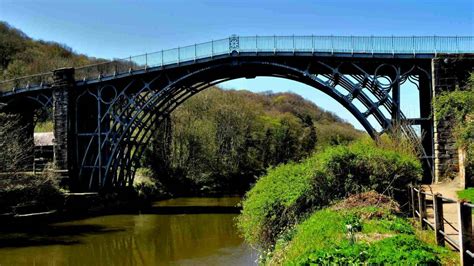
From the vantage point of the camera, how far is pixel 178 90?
34969mm

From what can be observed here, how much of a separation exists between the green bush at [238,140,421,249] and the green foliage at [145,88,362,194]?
101 feet

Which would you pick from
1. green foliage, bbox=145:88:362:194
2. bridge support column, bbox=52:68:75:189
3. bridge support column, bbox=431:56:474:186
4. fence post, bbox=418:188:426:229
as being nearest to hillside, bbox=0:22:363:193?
green foliage, bbox=145:88:362:194

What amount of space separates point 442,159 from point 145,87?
19577 millimetres

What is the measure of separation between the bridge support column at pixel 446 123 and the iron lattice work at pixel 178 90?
1.04 m

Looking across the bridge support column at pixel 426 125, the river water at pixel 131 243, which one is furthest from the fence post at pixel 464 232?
the bridge support column at pixel 426 125

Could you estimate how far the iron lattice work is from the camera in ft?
88.8

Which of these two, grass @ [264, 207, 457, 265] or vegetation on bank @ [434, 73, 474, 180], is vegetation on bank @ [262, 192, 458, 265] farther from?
vegetation on bank @ [434, 73, 474, 180]

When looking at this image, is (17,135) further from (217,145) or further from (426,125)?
(217,145)

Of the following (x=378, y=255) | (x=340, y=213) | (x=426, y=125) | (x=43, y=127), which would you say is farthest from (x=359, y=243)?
(x=43, y=127)

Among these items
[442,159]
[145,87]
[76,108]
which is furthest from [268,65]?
[76,108]

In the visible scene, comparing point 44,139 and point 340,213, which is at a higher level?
point 44,139

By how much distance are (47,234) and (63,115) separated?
12.8 meters

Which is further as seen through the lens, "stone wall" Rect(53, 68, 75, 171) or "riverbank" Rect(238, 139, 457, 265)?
"stone wall" Rect(53, 68, 75, 171)

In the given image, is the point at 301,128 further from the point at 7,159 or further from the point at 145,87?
the point at 7,159
